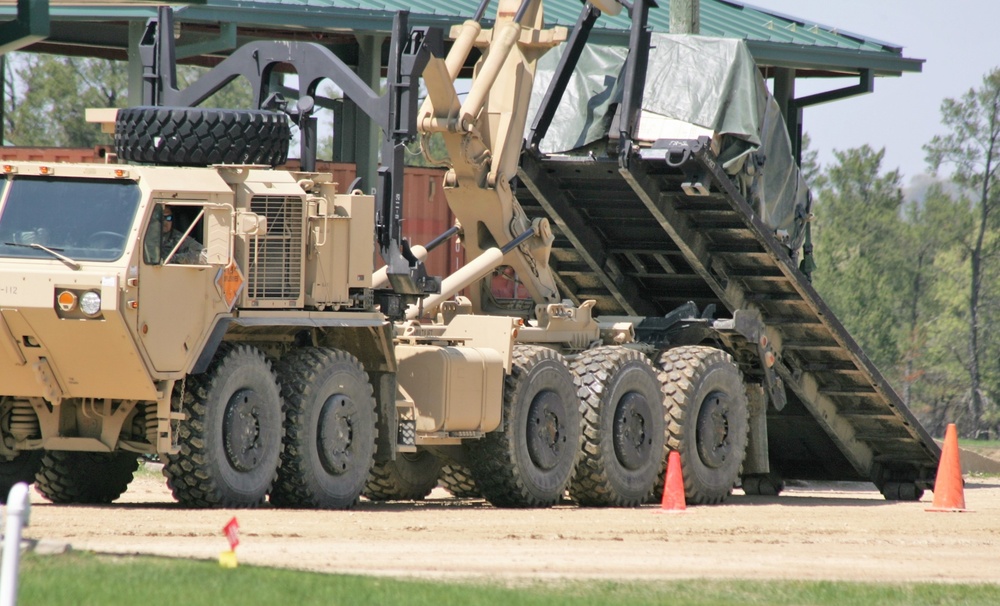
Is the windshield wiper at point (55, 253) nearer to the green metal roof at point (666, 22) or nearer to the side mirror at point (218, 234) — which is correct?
the side mirror at point (218, 234)

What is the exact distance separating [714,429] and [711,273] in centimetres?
149

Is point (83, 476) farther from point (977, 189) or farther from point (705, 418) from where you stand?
point (977, 189)

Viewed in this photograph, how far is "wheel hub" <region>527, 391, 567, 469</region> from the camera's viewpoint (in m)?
14.7

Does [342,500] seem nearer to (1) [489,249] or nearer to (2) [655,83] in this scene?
(1) [489,249]

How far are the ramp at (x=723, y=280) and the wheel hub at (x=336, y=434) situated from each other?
4013 mm

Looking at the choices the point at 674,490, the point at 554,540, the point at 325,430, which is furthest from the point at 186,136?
the point at 674,490

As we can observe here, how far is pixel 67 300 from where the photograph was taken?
11.1 metres

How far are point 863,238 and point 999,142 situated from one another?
201 inches

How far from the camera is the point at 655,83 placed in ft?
54.1

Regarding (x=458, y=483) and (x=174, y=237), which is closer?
(x=174, y=237)

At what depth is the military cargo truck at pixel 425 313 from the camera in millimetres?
11602

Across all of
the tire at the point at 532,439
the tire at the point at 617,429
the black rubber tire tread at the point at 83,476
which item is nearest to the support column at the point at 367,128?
the tire at the point at 617,429

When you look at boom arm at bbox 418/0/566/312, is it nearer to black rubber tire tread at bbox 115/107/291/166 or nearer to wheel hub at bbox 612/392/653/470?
wheel hub at bbox 612/392/653/470

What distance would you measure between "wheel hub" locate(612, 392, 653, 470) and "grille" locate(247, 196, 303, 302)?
4.04 meters
